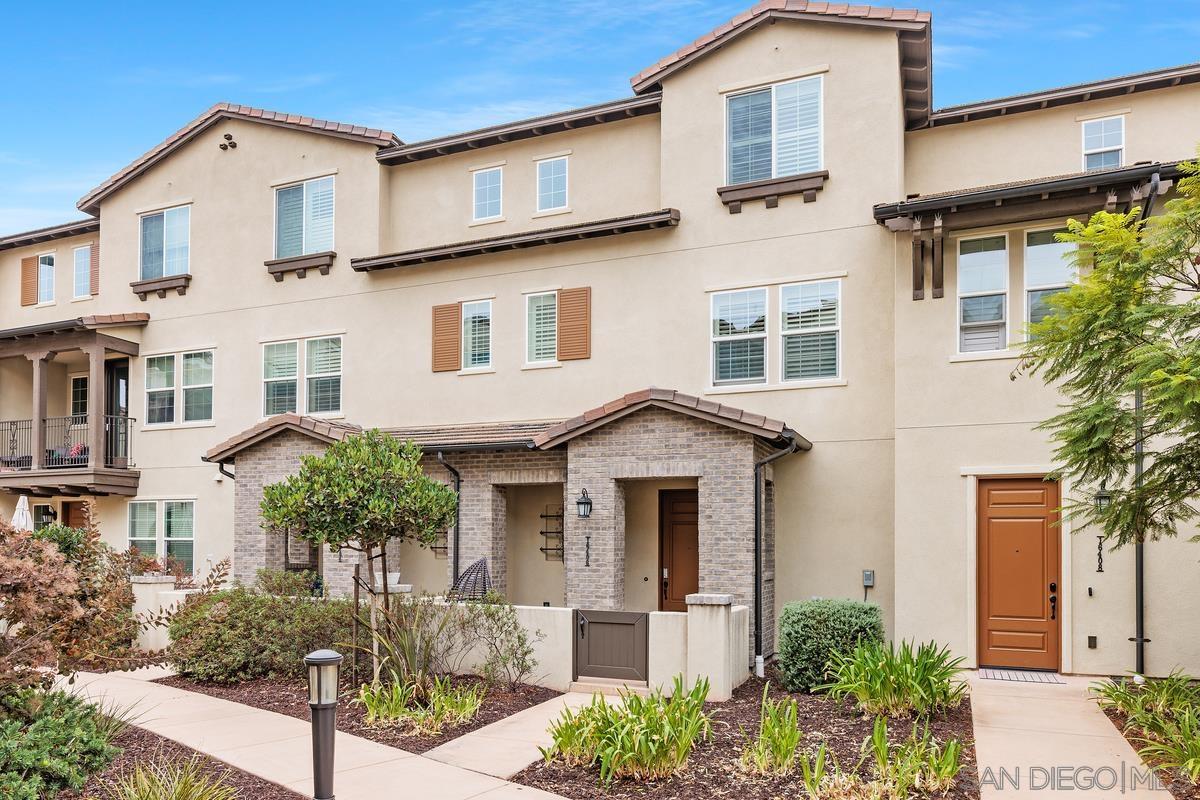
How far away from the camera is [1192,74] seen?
13055 mm

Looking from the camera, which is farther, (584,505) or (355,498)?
(584,505)

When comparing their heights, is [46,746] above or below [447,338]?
below

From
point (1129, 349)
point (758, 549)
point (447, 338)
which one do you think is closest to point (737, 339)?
point (758, 549)

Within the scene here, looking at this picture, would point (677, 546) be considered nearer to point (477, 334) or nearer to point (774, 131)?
point (477, 334)

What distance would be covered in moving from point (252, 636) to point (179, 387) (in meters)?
9.71

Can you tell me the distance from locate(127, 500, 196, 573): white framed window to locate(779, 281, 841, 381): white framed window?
493 inches

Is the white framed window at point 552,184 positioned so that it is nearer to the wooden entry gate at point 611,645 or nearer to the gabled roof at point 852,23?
the gabled roof at point 852,23

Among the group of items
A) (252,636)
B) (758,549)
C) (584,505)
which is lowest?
(252,636)

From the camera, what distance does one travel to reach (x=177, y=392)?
66.1 ft

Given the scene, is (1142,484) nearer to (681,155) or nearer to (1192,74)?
(1192,74)

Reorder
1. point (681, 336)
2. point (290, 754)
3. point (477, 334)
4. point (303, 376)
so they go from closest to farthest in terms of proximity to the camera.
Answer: point (290, 754) < point (681, 336) < point (477, 334) < point (303, 376)

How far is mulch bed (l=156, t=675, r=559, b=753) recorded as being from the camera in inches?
371

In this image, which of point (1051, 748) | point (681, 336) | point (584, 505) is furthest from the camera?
point (681, 336)

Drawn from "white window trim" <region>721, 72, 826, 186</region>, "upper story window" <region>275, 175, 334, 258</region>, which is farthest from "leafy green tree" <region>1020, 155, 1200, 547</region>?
"upper story window" <region>275, 175, 334, 258</region>
